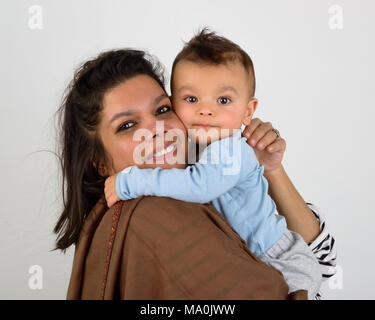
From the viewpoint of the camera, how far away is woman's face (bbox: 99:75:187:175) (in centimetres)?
174

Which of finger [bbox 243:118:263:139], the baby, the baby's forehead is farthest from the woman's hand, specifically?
the baby's forehead

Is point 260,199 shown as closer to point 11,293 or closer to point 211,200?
point 211,200

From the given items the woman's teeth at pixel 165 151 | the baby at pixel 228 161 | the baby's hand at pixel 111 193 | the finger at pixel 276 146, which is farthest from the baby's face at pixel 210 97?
the baby's hand at pixel 111 193

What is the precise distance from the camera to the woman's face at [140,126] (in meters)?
1.74

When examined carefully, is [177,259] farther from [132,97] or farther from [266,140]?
[266,140]

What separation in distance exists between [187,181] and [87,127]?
1.67 ft

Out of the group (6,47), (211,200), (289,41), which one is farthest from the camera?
(289,41)

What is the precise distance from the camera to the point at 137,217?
1508 mm

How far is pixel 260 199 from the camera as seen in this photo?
1.78 m

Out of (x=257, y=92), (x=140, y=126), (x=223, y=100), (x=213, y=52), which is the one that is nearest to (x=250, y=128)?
(x=223, y=100)

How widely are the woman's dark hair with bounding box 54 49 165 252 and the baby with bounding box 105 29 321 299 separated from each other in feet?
0.66

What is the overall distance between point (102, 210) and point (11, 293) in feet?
6.64

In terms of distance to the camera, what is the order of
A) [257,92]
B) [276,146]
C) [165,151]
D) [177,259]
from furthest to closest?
1. [257,92]
2. [276,146]
3. [165,151]
4. [177,259]
